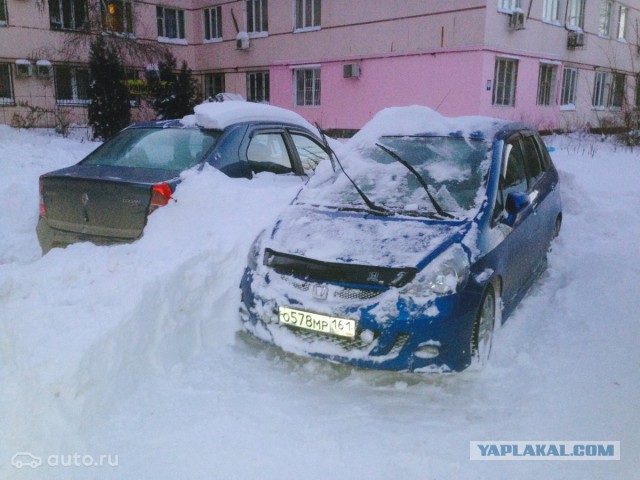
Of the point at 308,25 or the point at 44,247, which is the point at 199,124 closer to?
the point at 44,247

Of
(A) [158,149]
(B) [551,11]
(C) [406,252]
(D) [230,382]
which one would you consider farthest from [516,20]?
(D) [230,382]

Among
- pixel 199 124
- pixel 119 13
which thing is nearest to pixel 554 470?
pixel 199 124

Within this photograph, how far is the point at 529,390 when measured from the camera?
10.8 ft

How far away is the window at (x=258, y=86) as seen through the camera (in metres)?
20.8

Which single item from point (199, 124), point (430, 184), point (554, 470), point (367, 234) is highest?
point (199, 124)

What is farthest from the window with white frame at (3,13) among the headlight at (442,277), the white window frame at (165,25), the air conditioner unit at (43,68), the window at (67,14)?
the headlight at (442,277)

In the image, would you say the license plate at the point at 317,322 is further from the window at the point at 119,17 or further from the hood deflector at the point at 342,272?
the window at the point at 119,17

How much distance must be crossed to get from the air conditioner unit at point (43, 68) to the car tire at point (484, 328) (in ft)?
60.7

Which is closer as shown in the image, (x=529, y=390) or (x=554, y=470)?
(x=554, y=470)

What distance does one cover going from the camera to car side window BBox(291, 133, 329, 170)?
5.64 meters

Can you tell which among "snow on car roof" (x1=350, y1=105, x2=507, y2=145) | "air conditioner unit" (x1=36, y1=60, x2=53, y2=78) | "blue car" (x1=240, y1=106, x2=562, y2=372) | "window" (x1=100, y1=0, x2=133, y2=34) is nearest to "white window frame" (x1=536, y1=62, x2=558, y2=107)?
"window" (x1=100, y1=0, x2=133, y2=34)

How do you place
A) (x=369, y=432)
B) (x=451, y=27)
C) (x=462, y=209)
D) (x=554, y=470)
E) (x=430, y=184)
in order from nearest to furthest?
1. (x=554, y=470)
2. (x=369, y=432)
3. (x=462, y=209)
4. (x=430, y=184)
5. (x=451, y=27)

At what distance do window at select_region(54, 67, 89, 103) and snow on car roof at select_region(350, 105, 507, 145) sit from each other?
16.6 m

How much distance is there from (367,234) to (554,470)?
5.74 feet
